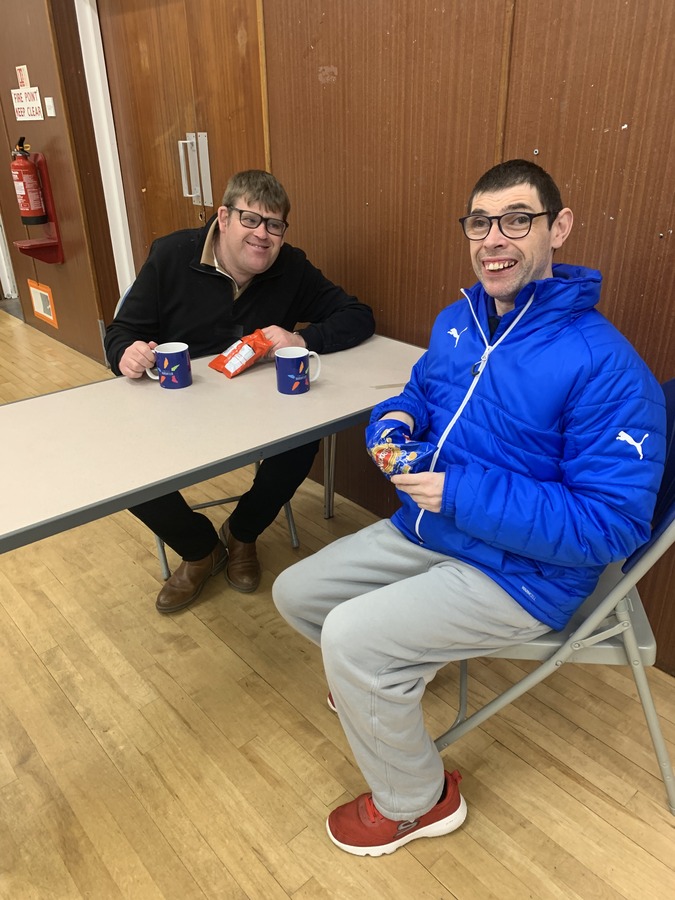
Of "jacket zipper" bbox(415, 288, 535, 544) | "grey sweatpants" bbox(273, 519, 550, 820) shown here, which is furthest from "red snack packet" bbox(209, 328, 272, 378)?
"grey sweatpants" bbox(273, 519, 550, 820)

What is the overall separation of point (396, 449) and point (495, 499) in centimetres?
22

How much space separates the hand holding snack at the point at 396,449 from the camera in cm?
121

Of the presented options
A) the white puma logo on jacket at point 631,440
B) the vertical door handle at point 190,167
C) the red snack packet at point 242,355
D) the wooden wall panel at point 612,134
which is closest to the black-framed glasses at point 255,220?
the red snack packet at point 242,355

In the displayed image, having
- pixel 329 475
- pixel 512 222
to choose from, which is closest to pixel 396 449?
pixel 512 222

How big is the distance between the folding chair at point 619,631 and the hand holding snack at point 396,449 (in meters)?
0.39

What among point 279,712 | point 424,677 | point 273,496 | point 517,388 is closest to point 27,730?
point 279,712

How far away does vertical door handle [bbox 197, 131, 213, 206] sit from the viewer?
2691 millimetres

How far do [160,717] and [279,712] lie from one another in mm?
300

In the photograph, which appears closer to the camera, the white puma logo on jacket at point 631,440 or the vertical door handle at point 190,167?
the white puma logo on jacket at point 631,440

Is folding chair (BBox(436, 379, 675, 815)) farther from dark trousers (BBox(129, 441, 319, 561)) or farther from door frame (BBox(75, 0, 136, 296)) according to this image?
door frame (BBox(75, 0, 136, 296))

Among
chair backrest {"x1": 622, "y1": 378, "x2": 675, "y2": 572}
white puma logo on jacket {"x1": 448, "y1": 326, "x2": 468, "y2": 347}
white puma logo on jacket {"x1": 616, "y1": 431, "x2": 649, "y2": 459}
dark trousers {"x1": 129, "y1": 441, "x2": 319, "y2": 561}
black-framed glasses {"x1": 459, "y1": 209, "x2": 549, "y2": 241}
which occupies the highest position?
black-framed glasses {"x1": 459, "y1": 209, "x2": 549, "y2": 241}

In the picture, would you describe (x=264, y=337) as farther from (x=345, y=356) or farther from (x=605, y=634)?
(x=605, y=634)

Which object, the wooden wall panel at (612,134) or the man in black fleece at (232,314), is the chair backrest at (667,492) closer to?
the wooden wall panel at (612,134)

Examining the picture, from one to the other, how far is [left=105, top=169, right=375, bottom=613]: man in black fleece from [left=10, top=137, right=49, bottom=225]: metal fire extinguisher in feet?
8.23
